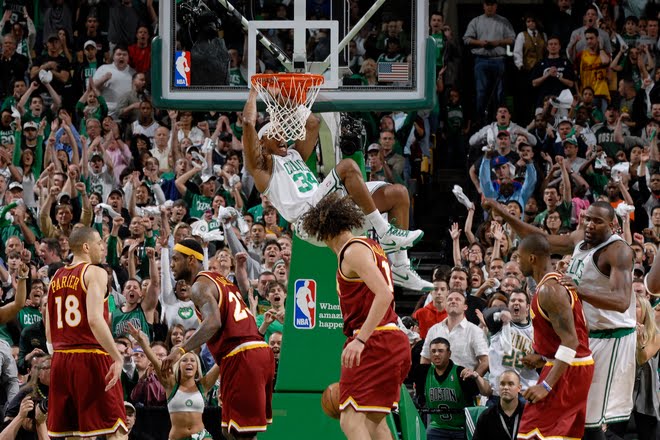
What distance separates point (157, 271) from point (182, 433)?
9.61ft

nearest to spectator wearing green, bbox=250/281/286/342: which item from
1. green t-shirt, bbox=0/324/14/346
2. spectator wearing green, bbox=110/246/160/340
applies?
spectator wearing green, bbox=110/246/160/340

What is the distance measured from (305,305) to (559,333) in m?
2.39

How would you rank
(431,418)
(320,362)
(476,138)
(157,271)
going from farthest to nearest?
(476,138) → (157,271) → (431,418) → (320,362)

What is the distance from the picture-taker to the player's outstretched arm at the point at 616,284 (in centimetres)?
856

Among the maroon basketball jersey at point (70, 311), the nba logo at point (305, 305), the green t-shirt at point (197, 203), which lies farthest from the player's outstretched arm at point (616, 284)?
the green t-shirt at point (197, 203)

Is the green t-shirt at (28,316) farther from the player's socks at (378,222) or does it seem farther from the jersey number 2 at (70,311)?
the player's socks at (378,222)

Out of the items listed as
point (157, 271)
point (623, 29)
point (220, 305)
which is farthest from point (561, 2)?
point (220, 305)

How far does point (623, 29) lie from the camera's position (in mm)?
18875

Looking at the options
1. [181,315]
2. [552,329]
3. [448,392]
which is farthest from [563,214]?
[552,329]

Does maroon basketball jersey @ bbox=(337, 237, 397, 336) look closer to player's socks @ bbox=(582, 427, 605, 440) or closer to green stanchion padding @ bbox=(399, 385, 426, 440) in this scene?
player's socks @ bbox=(582, 427, 605, 440)

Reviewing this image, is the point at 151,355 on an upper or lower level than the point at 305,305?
lower

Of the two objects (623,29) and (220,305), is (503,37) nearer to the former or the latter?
(623,29)

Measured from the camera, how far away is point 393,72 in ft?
33.3

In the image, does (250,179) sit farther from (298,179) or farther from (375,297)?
(375,297)
